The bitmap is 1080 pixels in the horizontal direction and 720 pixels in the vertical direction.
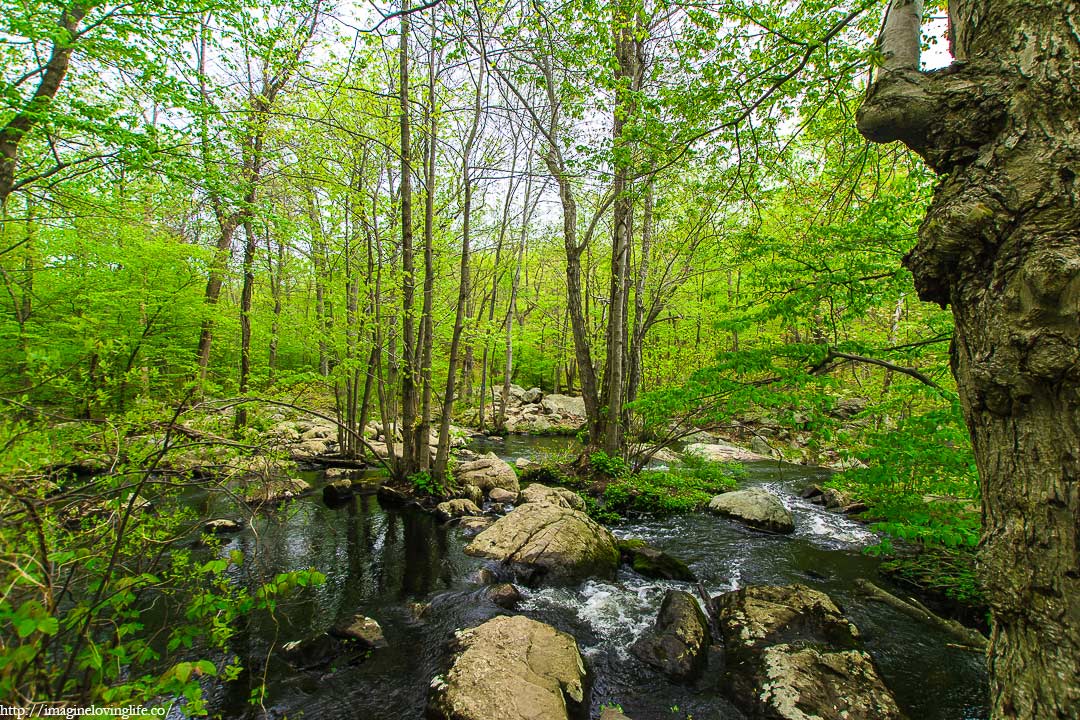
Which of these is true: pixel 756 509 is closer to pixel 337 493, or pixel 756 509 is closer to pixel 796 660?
pixel 796 660

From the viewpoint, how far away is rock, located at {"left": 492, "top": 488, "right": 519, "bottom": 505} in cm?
918

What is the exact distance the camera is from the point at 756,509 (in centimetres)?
792

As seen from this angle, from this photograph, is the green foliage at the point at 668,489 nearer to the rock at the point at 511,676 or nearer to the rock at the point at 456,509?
the rock at the point at 456,509

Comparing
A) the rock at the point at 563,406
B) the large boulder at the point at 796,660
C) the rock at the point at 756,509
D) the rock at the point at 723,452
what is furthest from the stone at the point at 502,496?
the rock at the point at 563,406

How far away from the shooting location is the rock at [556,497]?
818 centimetres

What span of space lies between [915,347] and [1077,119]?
3796mm

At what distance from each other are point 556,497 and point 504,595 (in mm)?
3312

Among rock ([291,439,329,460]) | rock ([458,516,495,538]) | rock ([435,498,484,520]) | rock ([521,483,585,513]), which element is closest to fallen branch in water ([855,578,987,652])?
rock ([521,483,585,513])

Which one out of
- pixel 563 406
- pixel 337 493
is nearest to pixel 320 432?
pixel 337 493

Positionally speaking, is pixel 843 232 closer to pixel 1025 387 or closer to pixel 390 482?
pixel 1025 387

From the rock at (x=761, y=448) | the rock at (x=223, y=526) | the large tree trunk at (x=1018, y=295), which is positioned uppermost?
the large tree trunk at (x=1018, y=295)

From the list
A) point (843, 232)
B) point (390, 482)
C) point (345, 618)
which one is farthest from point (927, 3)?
point (390, 482)

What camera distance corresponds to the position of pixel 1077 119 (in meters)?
1.61

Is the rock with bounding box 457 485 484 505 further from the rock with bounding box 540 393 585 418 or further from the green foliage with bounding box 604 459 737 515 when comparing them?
the rock with bounding box 540 393 585 418
